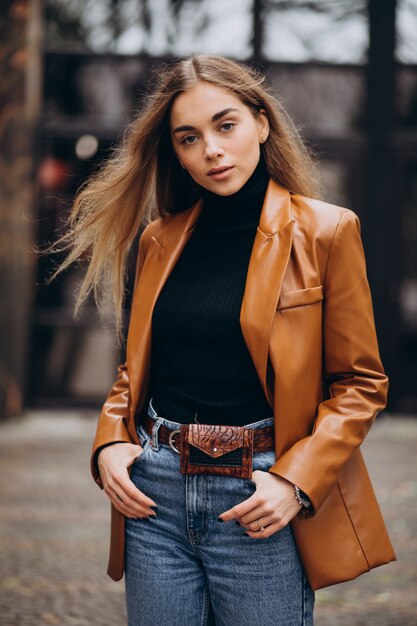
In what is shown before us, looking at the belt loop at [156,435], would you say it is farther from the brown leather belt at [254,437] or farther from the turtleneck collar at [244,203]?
the turtleneck collar at [244,203]

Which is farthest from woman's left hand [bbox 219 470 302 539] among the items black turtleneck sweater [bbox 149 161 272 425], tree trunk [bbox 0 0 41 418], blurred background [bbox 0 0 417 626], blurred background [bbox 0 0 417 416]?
blurred background [bbox 0 0 417 416]

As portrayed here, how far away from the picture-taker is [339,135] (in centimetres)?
904

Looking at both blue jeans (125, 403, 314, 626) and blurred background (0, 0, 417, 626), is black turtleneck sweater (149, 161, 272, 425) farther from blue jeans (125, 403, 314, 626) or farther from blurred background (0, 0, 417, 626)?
blurred background (0, 0, 417, 626)

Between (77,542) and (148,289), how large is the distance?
3.29 metres

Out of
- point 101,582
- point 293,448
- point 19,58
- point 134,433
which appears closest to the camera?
point 293,448

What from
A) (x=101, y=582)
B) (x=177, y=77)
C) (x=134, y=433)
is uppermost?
(x=177, y=77)

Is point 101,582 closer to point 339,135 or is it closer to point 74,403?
point 74,403

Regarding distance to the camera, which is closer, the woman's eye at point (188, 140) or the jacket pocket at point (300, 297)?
the jacket pocket at point (300, 297)

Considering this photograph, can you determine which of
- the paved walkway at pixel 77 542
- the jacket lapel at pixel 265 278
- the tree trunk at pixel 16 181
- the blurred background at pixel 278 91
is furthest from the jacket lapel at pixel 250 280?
the blurred background at pixel 278 91

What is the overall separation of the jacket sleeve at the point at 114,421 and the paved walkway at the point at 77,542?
0.48 m

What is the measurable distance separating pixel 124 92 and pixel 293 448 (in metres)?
7.74

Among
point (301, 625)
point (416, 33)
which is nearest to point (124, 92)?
point (416, 33)

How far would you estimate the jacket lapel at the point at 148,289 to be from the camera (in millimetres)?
2170

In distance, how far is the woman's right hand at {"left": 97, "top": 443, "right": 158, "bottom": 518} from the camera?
2047mm
